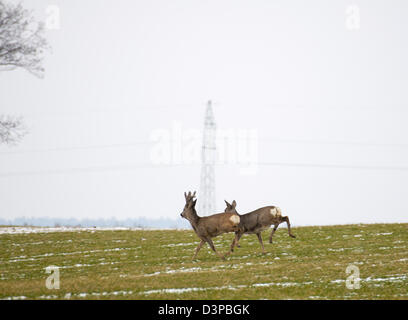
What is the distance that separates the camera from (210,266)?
65.1 feet

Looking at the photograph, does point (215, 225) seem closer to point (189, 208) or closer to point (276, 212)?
point (189, 208)

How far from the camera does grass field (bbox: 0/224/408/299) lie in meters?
15.3

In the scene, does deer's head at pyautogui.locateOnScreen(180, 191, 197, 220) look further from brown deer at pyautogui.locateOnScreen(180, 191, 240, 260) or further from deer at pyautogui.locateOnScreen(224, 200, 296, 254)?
deer at pyautogui.locateOnScreen(224, 200, 296, 254)

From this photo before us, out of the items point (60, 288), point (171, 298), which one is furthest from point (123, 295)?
point (60, 288)

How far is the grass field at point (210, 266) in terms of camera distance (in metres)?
15.3

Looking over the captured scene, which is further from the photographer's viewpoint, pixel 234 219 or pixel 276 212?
pixel 276 212

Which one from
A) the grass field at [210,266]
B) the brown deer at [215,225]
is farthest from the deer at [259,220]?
the brown deer at [215,225]

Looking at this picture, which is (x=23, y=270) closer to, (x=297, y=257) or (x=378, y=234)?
(x=297, y=257)

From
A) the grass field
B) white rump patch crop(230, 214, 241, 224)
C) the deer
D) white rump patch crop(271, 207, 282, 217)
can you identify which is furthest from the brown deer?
white rump patch crop(271, 207, 282, 217)

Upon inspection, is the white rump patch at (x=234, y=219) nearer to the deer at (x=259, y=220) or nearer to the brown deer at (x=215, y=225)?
the brown deer at (x=215, y=225)

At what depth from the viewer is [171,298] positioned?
569 inches

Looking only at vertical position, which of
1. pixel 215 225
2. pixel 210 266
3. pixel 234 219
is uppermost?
pixel 234 219

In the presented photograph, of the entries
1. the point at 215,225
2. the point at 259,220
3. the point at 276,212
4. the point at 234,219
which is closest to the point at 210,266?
the point at 215,225
